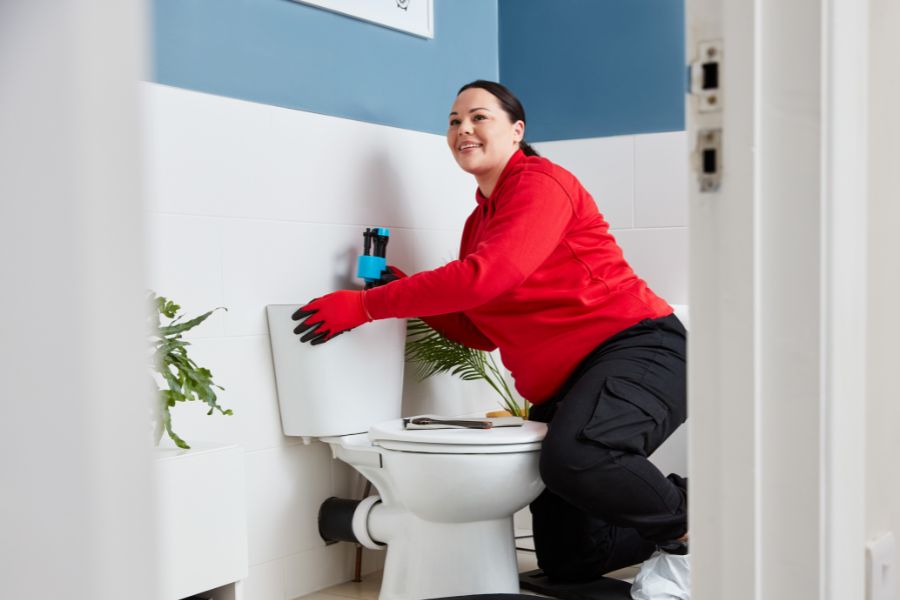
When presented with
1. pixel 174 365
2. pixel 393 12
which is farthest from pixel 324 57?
pixel 174 365

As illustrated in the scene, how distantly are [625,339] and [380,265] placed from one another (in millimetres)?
640

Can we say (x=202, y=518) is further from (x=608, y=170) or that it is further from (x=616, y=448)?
(x=608, y=170)

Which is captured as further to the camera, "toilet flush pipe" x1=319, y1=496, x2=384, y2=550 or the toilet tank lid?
"toilet flush pipe" x1=319, y1=496, x2=384, y2=550

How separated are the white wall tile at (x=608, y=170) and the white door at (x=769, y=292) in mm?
2411

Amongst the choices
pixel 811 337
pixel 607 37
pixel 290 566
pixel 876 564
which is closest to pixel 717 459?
pixel 811 337

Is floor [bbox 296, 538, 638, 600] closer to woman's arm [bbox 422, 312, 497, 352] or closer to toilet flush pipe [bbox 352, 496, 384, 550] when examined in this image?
toilet flush pipe [bbox 352, 496, 384, 550]

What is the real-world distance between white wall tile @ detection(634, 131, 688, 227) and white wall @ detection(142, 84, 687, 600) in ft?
1.91

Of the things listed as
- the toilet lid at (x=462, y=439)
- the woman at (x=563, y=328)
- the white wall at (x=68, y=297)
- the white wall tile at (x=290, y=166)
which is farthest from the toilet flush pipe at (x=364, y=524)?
the white wall at (x=68, y=297)

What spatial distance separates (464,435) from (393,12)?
122cm

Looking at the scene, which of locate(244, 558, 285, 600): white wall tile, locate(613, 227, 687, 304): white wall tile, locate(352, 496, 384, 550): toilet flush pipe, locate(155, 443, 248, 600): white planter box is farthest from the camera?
locate(613, 227, 687, 304): white wall tile

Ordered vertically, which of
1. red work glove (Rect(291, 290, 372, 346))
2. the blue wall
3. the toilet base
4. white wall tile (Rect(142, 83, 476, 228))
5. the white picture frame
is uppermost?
the white picture frame

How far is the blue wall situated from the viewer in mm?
2262

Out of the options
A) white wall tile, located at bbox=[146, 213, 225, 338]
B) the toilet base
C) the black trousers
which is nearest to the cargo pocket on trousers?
the black trousers

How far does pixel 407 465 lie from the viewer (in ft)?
7.47
